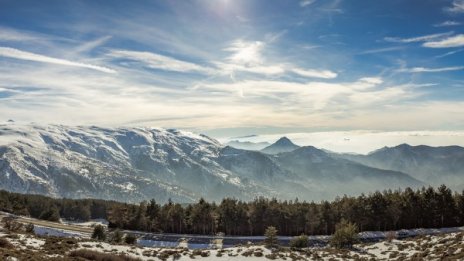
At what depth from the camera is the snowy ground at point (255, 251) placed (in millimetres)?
47969

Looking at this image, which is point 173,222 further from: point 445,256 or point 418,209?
point 445,256

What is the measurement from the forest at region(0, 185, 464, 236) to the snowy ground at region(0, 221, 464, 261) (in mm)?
72371

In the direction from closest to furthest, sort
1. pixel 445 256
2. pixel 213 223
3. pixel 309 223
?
pixel 445 256
pixel 309 223
pixel 213 223

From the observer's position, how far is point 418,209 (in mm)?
132250

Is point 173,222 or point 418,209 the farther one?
point 173,222

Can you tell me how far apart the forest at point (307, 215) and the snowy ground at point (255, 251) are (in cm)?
7237

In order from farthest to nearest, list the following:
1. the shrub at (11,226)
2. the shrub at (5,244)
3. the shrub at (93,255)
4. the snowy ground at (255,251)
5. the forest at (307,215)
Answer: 1. the forest at (307,215)
2. the shrub at (11,226)
3. the snowy ground at (255,251)
4. the shrub at (93,255)
5. the shrub at (5,244)

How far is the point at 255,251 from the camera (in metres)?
60.8

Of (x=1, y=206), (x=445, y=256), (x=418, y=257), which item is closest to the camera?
(x=445, y=256)

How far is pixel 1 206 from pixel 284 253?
164 m

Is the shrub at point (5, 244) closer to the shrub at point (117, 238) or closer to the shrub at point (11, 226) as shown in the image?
the shrub at point (11, 226)

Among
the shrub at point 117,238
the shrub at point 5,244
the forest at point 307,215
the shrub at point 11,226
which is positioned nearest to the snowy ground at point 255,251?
the shrub at point 5,244

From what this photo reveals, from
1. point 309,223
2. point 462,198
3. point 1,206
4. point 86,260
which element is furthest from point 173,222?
point 86,260

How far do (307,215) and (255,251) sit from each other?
8528cm
